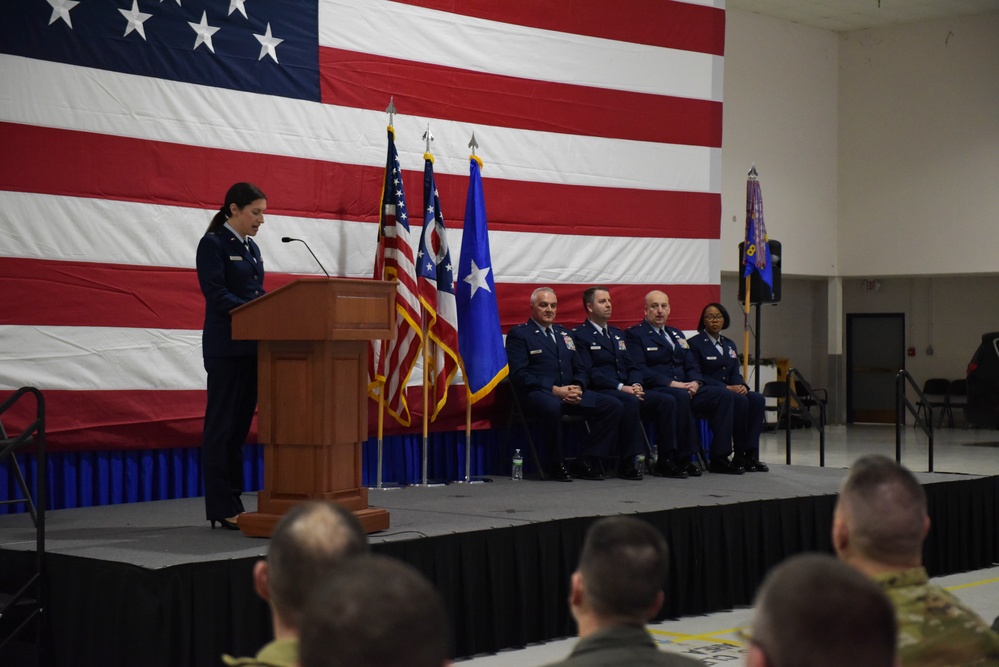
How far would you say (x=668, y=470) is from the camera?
7.14 m

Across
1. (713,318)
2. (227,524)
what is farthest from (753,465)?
(227,524)

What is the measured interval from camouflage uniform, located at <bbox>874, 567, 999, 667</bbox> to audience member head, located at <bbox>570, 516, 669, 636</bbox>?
0.36m

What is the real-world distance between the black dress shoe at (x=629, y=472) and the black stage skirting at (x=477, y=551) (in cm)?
9

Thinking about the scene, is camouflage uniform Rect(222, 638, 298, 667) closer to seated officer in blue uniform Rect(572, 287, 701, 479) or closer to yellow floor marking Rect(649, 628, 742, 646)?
yellow floor marking Rect(649, 628, 742, 646)

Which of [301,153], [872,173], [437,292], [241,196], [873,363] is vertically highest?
[872,173]

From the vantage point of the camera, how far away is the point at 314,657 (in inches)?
39.8

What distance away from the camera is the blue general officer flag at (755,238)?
347 inches

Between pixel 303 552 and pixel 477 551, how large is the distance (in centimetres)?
317

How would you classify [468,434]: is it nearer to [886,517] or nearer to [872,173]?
[886,517]

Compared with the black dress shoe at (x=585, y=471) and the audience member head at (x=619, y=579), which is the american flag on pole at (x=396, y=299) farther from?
the audience member head at (x=619, y=579)

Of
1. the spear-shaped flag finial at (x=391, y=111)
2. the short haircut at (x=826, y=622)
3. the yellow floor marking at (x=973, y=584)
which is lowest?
the yellow floor marking at (x=973, y=584)

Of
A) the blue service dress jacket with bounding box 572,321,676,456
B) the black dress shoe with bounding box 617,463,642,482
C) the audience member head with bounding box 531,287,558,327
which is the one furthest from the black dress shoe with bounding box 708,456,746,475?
the audience member head with bounding box 531,287,558,327

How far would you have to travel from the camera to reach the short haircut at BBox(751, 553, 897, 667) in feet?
3.56

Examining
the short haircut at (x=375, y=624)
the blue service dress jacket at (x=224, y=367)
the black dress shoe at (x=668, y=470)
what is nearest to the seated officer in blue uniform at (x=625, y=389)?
the black dress shoe at (x=668, y=470)
